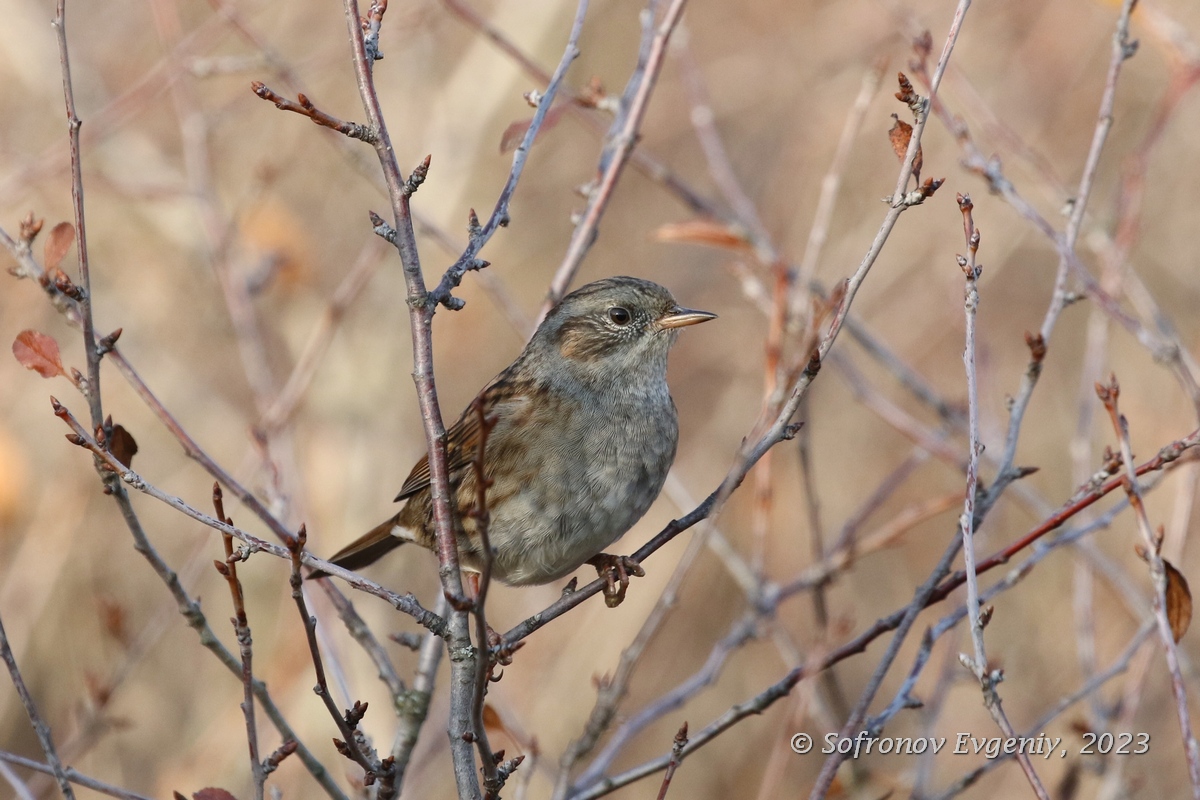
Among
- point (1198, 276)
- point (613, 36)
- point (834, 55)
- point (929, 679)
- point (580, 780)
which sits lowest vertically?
point (580, 780)

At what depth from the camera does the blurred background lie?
5.86m

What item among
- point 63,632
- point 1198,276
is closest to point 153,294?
point 63,632

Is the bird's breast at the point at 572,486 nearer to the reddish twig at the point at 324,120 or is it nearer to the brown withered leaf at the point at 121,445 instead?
the brown withered leaf at the point at 121,445

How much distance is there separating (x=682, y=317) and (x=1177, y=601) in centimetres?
188

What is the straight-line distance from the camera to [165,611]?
454 centimetres

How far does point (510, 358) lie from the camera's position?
26.5ft

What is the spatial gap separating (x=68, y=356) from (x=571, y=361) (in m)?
3.41

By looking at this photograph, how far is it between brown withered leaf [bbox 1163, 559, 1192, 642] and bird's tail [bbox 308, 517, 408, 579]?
2.42 metres

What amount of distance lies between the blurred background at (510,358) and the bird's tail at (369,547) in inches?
47.3

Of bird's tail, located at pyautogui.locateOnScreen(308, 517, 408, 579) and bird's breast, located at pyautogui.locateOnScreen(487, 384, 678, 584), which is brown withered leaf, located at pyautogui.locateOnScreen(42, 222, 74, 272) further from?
bird's tail, located at pyautogui.locateOnScreen(308, 517, 408, 579)

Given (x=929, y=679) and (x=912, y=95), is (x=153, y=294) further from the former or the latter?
(x=912, y=95)

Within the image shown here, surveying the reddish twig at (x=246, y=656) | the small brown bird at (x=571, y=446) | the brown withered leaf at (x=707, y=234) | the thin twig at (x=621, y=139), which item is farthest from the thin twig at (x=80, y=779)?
the brown withered leaf at (x=707, y=234)

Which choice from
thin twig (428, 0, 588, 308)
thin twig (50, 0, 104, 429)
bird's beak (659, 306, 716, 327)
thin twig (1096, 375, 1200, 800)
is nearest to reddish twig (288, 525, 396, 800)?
thin twig (428, 0, 588, 308)

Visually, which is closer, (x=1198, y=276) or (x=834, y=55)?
(x=1198, y=276)
